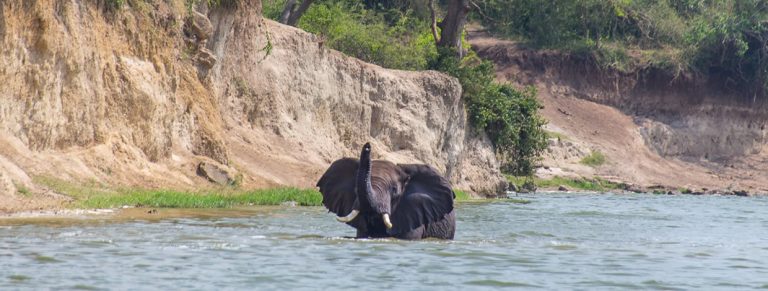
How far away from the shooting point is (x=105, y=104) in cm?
2647

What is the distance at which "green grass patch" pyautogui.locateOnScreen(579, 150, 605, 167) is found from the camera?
196 ft

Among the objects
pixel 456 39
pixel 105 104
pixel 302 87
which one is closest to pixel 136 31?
pixel 105 104

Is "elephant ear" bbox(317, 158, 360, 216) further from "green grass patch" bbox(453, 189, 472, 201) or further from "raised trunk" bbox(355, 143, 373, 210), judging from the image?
"green grass patch" bbox(453, 189, 472, 201)

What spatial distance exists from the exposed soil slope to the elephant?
45.8m

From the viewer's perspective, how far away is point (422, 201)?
18.5 meters

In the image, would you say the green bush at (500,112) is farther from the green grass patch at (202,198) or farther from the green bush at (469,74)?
the green grass patch at (202,198)

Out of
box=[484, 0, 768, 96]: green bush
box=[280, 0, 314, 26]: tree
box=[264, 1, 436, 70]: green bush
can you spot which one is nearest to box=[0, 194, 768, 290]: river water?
box=[264, 1, 436, 70]: green bush

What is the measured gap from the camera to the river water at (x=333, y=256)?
13.9 m

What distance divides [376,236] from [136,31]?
11.1 meters

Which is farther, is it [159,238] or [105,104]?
[105,104]

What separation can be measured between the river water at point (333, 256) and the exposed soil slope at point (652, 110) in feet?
132

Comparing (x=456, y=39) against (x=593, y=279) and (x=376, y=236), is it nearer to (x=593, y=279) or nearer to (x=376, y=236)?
(x=376, y=236)

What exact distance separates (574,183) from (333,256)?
40231 millimetres

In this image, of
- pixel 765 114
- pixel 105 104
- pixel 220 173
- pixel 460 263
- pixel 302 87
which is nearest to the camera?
pixel 460 263
